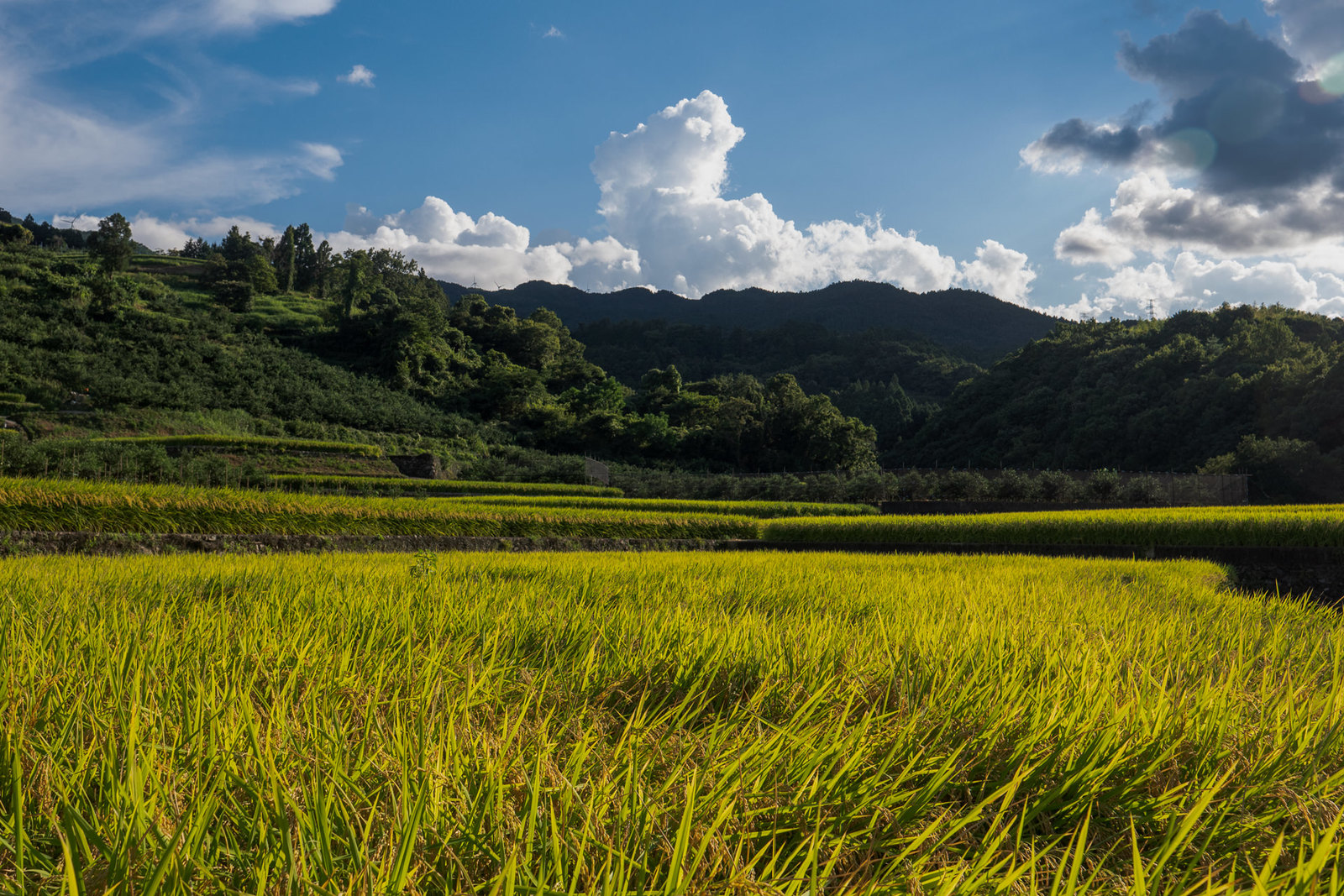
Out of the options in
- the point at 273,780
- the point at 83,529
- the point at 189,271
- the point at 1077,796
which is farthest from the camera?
the point at 189,271

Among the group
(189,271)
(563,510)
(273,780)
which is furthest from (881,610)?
(189,271)

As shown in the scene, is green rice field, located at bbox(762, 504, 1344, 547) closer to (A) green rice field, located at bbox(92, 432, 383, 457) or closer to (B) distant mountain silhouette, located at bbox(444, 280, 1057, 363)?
(A) green rice field, located at bbox(92, 432, 383, 457)

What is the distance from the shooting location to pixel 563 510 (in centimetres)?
1127

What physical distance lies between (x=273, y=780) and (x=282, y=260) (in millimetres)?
Result: 75123

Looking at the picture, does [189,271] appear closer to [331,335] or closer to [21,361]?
[331,335]

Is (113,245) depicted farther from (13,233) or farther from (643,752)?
(643,752)

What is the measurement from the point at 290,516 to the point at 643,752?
8.20 metres

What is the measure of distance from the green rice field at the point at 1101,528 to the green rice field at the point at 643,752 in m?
6.60

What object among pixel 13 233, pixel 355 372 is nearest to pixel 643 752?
pixel 355 372

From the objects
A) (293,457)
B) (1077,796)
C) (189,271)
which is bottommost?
(293,457)

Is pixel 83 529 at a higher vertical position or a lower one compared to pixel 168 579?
lower

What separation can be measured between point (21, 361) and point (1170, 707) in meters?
32.4

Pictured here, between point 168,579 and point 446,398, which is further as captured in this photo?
point 446,398

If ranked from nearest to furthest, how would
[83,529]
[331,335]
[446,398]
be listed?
[83,529], [446,398], [331,335]
